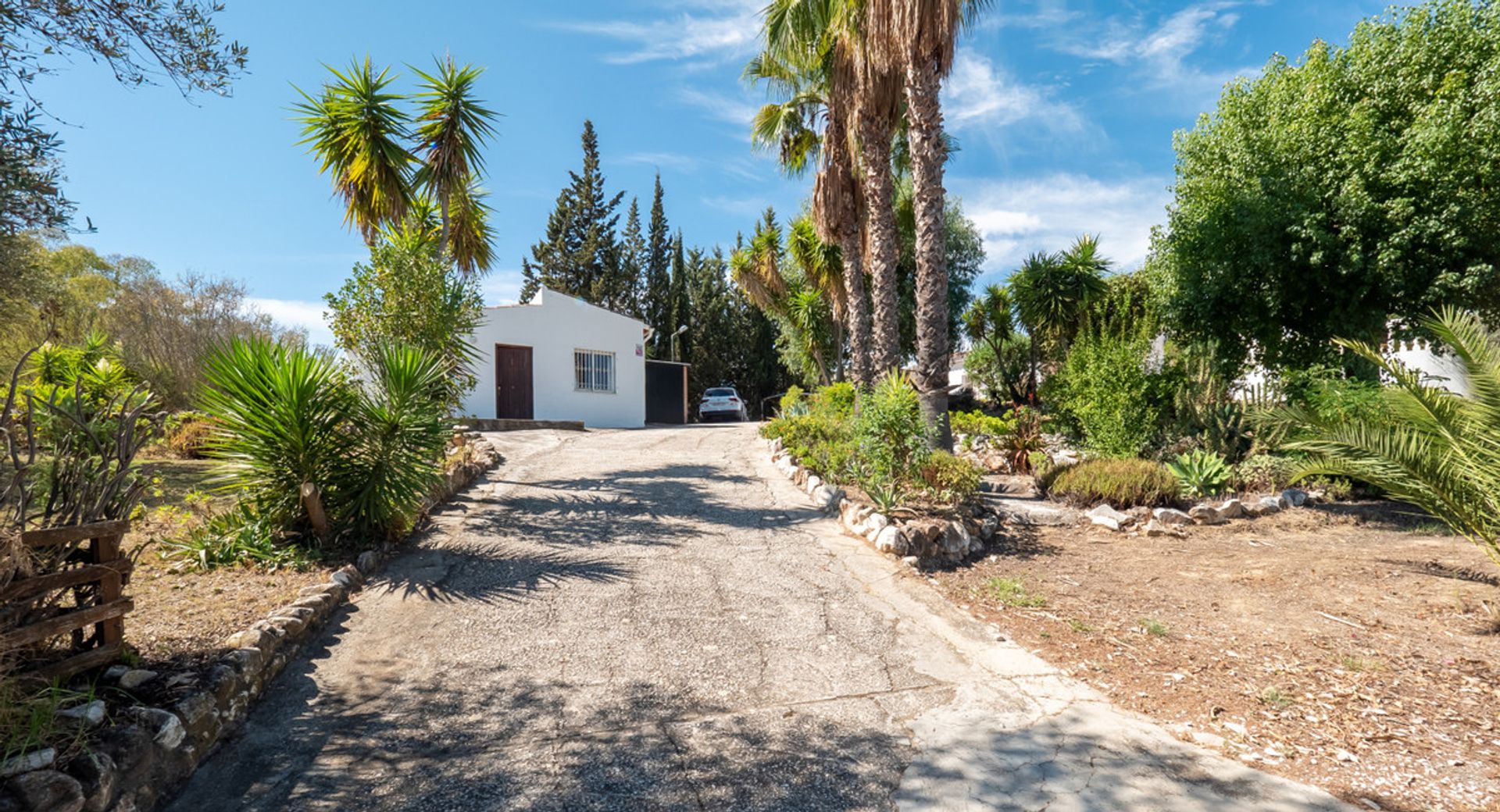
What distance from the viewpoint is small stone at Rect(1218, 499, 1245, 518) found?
770 centimetres

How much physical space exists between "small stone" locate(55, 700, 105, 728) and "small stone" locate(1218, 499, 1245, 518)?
370 inches

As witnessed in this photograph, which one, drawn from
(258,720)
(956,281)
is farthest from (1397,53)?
(956,281)

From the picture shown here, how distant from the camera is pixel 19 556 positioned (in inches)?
100

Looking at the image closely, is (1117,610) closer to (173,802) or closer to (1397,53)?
(173,802)

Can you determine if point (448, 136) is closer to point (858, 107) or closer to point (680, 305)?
point (858, 107)

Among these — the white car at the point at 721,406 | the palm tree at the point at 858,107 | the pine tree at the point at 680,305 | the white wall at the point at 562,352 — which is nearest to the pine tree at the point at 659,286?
the pine tree at the point at 680,305

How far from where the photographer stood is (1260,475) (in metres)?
8.70

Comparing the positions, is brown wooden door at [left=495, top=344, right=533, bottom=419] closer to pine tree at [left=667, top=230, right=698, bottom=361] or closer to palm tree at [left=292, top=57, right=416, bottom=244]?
palm tree at [left=292, top=57, right=416, bottom=244]

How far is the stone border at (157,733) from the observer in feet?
7.30

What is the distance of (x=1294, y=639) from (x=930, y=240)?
5.94m

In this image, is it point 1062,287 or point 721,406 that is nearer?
point 1062,287

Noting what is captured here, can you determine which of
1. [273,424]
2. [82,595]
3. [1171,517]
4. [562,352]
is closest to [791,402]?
[562,352]

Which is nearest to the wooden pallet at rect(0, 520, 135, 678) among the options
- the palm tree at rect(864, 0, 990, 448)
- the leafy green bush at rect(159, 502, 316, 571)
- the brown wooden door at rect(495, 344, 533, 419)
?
the leafy green bush at rect(159, 502, 316, 571)

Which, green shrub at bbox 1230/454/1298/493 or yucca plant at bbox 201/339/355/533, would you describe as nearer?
yucca plant at bbox 201/339/355/533
